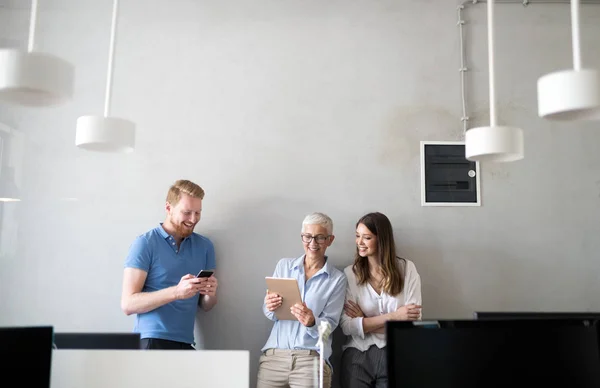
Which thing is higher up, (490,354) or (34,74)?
(34,74)

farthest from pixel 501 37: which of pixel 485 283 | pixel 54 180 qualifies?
pixel 54 180

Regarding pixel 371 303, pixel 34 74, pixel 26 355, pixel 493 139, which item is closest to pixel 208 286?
pixel 371 303

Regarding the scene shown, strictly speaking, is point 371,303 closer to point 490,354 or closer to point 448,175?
point 448,175

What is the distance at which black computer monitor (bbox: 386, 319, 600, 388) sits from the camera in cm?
136

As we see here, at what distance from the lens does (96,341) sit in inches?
72.6

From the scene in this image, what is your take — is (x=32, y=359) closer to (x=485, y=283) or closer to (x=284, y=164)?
(x=284, y=164)

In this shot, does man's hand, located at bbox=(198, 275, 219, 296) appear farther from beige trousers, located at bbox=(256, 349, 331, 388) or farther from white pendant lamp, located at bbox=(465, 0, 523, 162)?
white pendant lamp, located at bbox=(465, 0, 523, 162)

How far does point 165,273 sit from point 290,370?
929 mm

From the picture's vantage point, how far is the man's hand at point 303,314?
2.88 m

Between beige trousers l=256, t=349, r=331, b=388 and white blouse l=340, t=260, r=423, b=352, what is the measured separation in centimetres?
25

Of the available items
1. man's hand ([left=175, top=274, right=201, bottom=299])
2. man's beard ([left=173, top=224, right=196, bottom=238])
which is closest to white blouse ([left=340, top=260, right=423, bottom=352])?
man's hand ([left=175, top=274, right=201, bottom=299])

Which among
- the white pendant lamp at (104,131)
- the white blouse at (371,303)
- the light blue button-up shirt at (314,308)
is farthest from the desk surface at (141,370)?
the white blouse at (371,303)

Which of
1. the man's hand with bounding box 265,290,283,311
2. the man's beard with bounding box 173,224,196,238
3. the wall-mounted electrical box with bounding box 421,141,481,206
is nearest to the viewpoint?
the man's hand with bounding box 265,290,283,311

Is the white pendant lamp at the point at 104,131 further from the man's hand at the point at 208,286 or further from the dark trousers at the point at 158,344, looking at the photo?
the dark trousers at the point at 158,344
